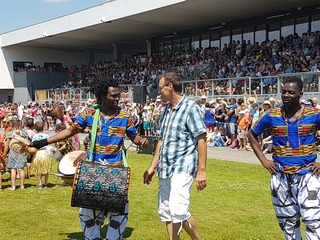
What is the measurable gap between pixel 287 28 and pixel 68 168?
23.6 m

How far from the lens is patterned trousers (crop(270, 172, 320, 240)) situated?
4223 millimetres

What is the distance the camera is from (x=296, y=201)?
4332 mm

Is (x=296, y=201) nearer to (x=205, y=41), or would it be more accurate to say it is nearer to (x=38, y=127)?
(x=38, y=127)

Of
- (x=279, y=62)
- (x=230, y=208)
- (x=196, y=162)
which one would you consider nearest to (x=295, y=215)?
(x=196, y=162)

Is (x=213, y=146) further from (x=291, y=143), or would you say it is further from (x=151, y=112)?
(x=291, y=143)

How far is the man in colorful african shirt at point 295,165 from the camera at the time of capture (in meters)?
4.23

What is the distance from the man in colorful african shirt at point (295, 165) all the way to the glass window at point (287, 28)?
2296cm

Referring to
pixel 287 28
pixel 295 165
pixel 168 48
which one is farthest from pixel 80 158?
pixel 168 48

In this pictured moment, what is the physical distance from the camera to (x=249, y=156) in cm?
1388

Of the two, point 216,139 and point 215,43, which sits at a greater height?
point 215,43

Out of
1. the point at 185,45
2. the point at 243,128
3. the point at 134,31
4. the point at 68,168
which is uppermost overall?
the point at 134,31

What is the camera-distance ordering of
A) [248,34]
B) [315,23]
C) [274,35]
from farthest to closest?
[248,34] → [274,35] → [315,23]

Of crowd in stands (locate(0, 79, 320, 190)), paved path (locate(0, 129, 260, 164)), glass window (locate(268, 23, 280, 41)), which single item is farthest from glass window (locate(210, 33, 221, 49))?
paved path (locate(0, 129, 260, 164))

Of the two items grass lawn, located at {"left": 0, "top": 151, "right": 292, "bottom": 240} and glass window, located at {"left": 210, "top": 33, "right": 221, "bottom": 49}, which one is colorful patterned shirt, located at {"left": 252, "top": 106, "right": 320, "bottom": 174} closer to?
grass lawn, located at {"left": 0, "top": 151, "right": 292, "bottom": 240}
